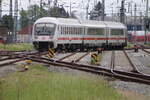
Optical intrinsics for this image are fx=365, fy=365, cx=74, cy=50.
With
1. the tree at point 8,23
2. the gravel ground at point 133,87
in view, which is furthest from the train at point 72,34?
the tree at point 8,23

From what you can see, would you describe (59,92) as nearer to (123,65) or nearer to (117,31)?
(123,65)

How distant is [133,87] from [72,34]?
22.6 m

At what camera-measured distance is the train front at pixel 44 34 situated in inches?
1204

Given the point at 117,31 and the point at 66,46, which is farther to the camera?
the point at 117,31

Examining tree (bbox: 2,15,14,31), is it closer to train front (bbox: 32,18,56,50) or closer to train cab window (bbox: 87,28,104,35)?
train cab window (bbox: 87,28,104,35)

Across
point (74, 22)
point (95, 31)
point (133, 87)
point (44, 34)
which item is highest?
point (74, 22)

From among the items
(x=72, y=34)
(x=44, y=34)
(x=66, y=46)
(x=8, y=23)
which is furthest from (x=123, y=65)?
(x=8, y=23)

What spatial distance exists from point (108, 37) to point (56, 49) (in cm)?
1126

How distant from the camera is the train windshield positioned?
3072 centimetres

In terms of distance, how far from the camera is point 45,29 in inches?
1228

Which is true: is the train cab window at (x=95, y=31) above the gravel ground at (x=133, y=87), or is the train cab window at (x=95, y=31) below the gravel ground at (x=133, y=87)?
above

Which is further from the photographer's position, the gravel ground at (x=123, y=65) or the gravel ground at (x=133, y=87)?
the gravel ground at (x=123, y=65)

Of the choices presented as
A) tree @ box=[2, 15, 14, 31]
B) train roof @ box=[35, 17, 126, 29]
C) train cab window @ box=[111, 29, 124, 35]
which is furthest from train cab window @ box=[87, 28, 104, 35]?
tree @ box=[2, 15, 14, 31]

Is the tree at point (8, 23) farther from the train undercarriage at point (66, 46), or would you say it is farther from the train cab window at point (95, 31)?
the train undercarriage at point (66, 46)
